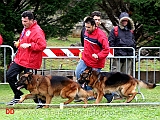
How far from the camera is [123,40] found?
12.5 meters

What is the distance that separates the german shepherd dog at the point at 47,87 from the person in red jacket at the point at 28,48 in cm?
32

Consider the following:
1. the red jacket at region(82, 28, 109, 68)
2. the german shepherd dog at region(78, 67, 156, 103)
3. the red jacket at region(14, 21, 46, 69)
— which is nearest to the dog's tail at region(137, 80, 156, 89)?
the german shepherd dog at region(78, 67, 156, 103)

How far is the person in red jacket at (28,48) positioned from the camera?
1046cm

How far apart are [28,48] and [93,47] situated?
4.84 feet

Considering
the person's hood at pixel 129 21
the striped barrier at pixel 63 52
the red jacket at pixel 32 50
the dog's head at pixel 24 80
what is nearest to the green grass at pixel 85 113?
the dog's head at pixel 24 80

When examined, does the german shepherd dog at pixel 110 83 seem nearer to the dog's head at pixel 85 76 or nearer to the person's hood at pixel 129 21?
the dog's head at pixel 85 76

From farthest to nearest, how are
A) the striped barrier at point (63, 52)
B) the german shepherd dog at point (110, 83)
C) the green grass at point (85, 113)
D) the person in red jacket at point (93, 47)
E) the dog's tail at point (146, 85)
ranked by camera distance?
the striped barrier at point (63, 52) < the dog's tail at point (146, 85) < the german shepherd dog at point (110, 83) < the person in red jacket at point (93, 47) < the green grass at point (85, 113)

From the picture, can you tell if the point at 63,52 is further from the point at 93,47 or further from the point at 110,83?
the point at 110,83

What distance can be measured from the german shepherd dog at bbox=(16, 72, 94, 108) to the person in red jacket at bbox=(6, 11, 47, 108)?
0.32 meters

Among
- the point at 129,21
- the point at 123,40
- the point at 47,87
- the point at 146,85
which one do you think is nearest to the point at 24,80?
the point at 47,87

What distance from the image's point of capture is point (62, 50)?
12.7 metres

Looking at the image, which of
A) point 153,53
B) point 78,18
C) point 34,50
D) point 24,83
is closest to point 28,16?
point 34,50

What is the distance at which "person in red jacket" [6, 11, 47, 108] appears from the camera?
10461 millimetres

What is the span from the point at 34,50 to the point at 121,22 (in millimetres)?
2780
